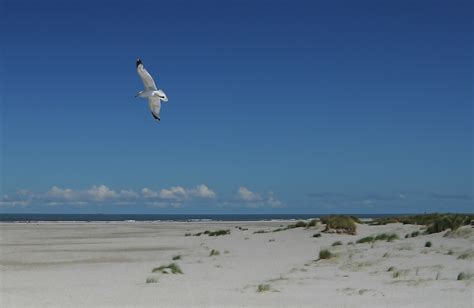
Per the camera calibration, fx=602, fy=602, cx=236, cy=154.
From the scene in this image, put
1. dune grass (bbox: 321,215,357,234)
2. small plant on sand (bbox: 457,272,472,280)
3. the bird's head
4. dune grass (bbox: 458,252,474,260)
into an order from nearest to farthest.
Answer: the bird's head, small plant on sand (bbox: 457,272,472,280), dune grass (bbox: 458,252,474,260), dune grass (bbox: 321,215,357,234)

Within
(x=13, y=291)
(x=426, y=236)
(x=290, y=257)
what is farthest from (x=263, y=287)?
(x=426, y=236)

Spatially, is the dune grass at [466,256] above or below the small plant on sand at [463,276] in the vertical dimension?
above

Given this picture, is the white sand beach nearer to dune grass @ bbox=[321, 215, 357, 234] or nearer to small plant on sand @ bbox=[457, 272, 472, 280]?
small plant on sand @ bbox=[457, 272, 472, 280]

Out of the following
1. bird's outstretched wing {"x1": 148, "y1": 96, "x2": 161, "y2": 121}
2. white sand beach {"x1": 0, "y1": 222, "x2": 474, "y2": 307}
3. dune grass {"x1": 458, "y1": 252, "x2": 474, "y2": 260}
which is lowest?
white sand beach {"x1": 0, "y1": 222, "x2": 474, "y2": 307}

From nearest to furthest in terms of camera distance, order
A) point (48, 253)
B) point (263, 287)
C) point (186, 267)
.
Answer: point (263, 287) < point (186, 267) < point (48, 253)

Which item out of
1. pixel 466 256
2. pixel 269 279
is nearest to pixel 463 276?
pixel 466 256

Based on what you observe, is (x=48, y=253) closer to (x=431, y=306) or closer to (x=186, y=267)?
(x=186, y=267)

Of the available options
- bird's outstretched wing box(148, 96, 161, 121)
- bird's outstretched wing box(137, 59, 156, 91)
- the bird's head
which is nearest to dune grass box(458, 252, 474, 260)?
bird's outstretched wing box(148, 96, 161, 121)

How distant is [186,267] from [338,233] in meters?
16.0

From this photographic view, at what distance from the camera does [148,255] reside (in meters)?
26.7

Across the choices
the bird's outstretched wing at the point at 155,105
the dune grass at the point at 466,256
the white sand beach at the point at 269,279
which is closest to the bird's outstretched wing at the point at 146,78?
the bird's outstretched wing at the point at 155,105

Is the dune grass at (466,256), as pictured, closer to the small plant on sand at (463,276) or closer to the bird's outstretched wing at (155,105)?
the small plant on sand at (463,276)

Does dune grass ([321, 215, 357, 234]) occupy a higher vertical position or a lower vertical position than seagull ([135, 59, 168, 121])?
lower

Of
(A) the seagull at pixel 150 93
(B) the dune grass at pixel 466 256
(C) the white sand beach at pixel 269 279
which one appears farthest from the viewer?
(B) the dune grass at pixel 466 256
